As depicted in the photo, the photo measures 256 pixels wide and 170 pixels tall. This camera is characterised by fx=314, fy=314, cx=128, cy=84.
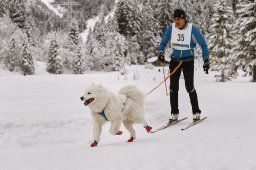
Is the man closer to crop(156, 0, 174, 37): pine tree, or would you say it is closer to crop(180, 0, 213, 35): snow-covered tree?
crop(156, 0, 174, 37): pine tree

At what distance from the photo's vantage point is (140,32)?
57.9m

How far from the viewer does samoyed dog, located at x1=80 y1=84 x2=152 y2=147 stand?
17.6 feet

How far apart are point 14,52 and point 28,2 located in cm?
1354

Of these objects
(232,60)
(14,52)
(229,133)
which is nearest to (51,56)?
(14,52)

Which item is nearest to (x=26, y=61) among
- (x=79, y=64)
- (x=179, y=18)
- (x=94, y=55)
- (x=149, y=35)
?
(x=79, y=64)

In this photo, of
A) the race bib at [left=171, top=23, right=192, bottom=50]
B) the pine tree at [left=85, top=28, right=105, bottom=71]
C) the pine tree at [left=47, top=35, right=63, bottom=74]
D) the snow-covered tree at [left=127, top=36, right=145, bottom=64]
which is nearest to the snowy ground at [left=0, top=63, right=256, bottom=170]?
the race bib at [left=171, top=23, right=192, bottom=50]

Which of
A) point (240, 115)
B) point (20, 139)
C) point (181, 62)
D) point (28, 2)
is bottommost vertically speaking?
point (20, 139)

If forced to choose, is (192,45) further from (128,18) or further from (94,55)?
(94,55)

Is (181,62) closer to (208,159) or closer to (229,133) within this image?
(229,133)

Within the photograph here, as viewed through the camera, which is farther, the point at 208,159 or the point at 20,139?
the point at 20,139

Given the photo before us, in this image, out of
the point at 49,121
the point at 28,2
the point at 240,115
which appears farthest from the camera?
the point at 28,2

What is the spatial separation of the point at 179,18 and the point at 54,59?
51905 mm

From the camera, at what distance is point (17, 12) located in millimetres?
57406

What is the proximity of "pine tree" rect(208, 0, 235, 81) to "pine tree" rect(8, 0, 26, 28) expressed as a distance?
38.6m
